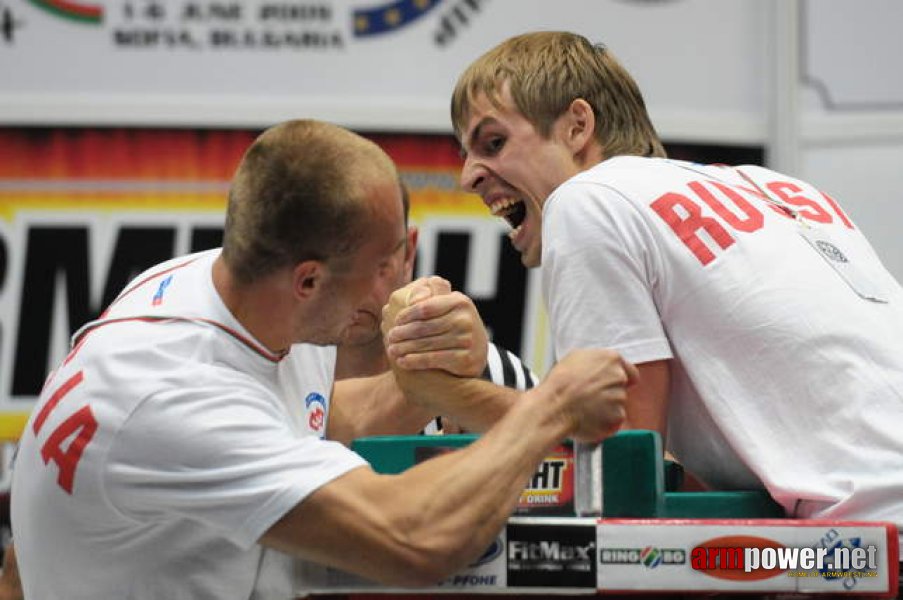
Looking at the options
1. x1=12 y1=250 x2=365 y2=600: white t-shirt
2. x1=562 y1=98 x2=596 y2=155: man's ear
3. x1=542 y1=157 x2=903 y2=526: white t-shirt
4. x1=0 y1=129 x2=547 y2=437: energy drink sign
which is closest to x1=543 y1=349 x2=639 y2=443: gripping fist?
x1=542 y1=157 x2=903 y2=526: white t-shirt

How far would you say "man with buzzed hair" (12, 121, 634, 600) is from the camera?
1939 mm

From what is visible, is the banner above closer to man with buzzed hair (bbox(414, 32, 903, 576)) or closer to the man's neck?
the man's neck

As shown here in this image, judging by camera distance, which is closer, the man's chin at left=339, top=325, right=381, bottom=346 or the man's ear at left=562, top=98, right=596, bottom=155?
the man's ear at left=562, top=98, right=596, bottom=155

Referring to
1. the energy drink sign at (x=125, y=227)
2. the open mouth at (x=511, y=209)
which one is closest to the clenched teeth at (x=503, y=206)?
the open mouth at (x=511, y=209)

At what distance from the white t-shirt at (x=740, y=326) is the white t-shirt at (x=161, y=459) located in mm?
528

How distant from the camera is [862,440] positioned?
A: 2109 mm

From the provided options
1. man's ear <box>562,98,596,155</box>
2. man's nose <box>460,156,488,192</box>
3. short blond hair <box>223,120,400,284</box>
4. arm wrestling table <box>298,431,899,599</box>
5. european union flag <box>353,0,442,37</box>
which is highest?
short blond hair <box>223,120,400,284</box>

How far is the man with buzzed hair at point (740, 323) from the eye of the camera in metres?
2.12

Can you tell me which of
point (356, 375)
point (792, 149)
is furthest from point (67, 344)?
point (792, 149)

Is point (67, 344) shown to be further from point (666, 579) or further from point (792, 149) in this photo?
point (666, 579)

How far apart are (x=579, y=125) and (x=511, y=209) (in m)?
0.32

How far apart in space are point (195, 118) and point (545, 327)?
5.29 feet

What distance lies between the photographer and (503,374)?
376cm

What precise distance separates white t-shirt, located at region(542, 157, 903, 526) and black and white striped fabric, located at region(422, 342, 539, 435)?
4.34 feet
